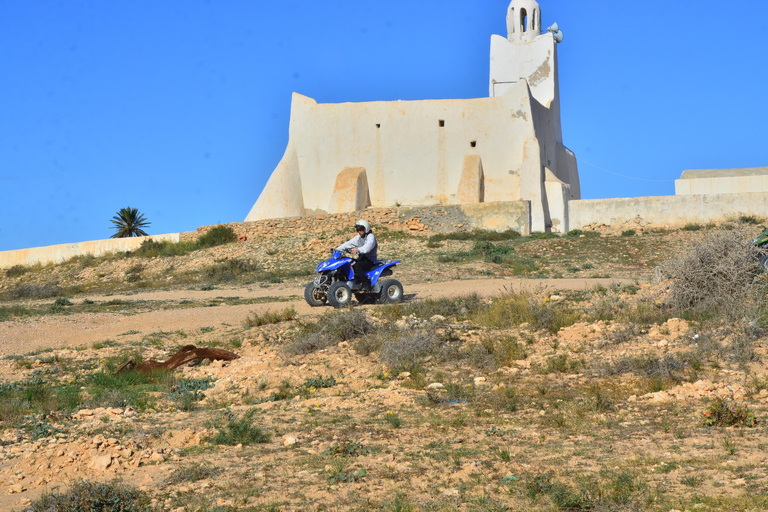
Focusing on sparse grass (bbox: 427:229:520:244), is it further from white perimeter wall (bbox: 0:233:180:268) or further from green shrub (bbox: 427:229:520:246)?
white perimeter wall (bbox: 0:233:180:268)

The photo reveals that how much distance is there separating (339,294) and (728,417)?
736cm

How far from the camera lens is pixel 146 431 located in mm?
5852

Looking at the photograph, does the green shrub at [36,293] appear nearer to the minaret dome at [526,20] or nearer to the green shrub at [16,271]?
the green shrub at [16,271]

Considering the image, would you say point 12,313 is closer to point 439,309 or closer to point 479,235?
point 439,309

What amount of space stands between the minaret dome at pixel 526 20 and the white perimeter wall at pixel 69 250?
19.3 m

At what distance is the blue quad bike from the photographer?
12.1 meters

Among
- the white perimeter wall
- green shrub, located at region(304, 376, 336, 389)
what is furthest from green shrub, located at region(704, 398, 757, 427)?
the white perimeter wall

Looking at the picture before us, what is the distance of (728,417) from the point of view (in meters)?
5.59

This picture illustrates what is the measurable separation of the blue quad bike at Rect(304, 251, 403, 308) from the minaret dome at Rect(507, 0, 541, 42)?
27.3 m

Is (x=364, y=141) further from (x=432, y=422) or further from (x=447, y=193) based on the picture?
(x=432, y=422)

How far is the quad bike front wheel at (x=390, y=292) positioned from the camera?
1251 cm

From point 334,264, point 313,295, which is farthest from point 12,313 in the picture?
point 334,264

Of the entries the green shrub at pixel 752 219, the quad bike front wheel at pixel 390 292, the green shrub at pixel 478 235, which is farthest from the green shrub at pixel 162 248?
the green shrub at pixel 752 219

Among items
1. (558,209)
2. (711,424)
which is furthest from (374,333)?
(558,209)
